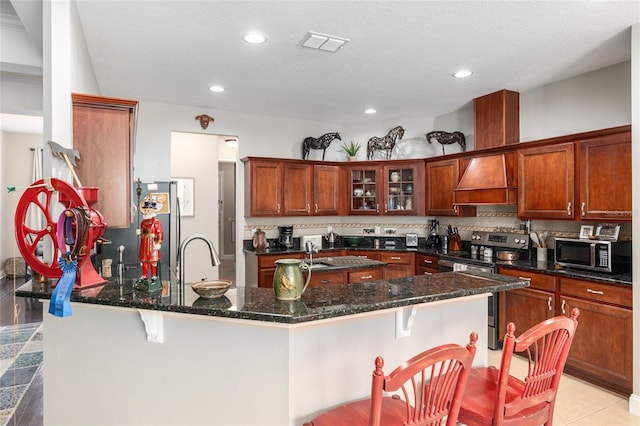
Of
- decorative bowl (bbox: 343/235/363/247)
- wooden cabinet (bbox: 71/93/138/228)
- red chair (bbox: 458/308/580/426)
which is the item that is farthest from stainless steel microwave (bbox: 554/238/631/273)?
wooden cabinet (bbox: 71/93/138/228)

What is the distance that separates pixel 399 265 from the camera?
17.2 feet

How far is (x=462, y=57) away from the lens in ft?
11.1

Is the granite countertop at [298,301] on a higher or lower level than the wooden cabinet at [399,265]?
higher

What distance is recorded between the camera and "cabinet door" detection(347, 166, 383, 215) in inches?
223

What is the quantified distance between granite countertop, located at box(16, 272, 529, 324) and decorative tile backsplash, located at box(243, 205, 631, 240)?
246 cm

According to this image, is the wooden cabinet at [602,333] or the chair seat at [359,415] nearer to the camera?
the chair seat at [359,415]

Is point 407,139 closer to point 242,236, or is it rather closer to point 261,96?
point 261,96

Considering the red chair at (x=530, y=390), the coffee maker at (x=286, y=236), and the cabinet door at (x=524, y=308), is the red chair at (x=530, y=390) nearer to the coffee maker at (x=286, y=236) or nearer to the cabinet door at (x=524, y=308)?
the cabinet door at (x=524, y=308)

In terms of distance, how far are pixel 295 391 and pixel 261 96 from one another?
362cm

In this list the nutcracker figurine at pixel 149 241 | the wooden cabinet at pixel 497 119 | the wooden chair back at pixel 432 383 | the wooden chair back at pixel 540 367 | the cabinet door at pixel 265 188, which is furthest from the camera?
the cabinet door at pixel 265 188

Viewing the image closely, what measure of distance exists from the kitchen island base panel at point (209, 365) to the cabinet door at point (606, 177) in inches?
84.7

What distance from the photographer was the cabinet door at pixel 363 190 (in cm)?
568

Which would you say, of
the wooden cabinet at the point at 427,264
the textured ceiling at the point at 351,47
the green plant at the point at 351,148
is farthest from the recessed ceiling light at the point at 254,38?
the wooden cabinet at the point at 427,264

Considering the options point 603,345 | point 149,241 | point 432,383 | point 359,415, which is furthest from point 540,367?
point 603,345
